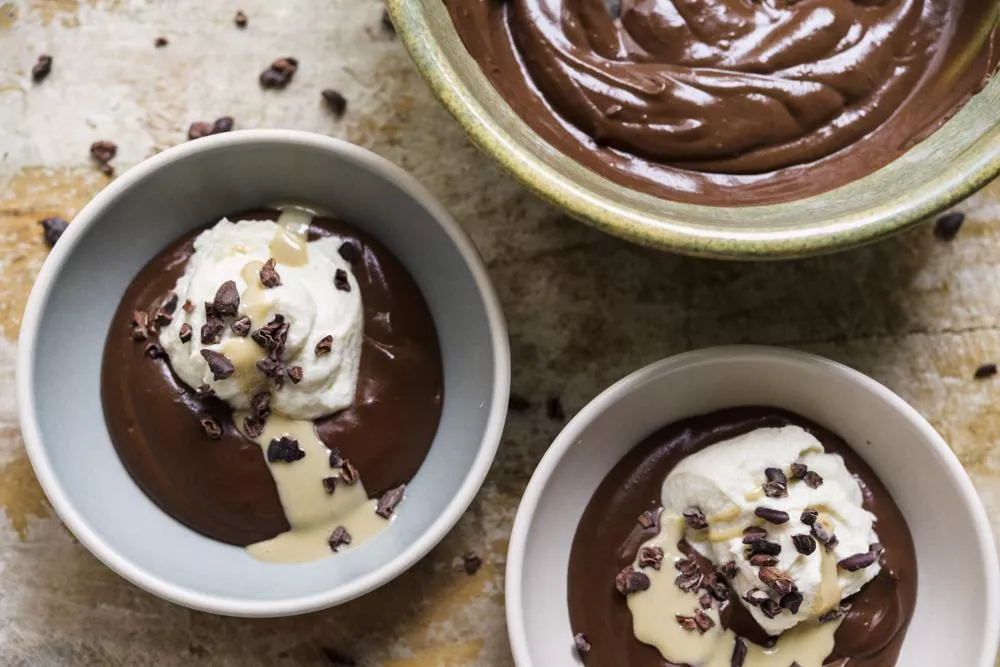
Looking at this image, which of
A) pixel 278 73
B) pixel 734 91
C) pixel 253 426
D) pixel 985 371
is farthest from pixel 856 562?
pixel 278 73

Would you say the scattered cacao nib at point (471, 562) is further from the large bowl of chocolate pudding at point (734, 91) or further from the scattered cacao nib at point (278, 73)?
the scattered cacao nib at point (278, 73)

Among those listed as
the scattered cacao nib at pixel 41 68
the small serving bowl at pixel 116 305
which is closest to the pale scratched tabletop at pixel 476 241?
the scattered cacao nib at pixel 41 68

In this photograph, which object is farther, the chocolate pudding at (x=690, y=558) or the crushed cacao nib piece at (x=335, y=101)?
the crushed cacao nib piece at (x=335, y=101)

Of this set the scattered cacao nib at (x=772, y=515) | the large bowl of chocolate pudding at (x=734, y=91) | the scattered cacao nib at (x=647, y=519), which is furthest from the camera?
the scattered cacao nib at (x=647, y=519)

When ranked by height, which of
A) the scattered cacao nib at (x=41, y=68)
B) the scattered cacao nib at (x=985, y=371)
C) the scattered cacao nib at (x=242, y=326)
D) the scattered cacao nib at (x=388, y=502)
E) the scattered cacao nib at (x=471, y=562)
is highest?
the scattered cacao nib at (x=985, y=371)

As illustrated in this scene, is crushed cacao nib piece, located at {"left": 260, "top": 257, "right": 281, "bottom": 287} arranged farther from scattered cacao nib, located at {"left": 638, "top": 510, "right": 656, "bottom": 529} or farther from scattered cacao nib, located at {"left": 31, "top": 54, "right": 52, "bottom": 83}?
scattered cacao nib, located at {"left": 638, "top": 510, "right": 656, "bottom": 529}

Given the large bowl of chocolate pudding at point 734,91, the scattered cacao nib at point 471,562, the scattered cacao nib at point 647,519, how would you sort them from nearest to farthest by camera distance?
the large bowl of chocolate pudding at point 734,91, the scattered cacao nib at point 647,519, the scattered cacao nib at point 471,562

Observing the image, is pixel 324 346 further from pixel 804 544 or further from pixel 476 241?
pixel 804 544
